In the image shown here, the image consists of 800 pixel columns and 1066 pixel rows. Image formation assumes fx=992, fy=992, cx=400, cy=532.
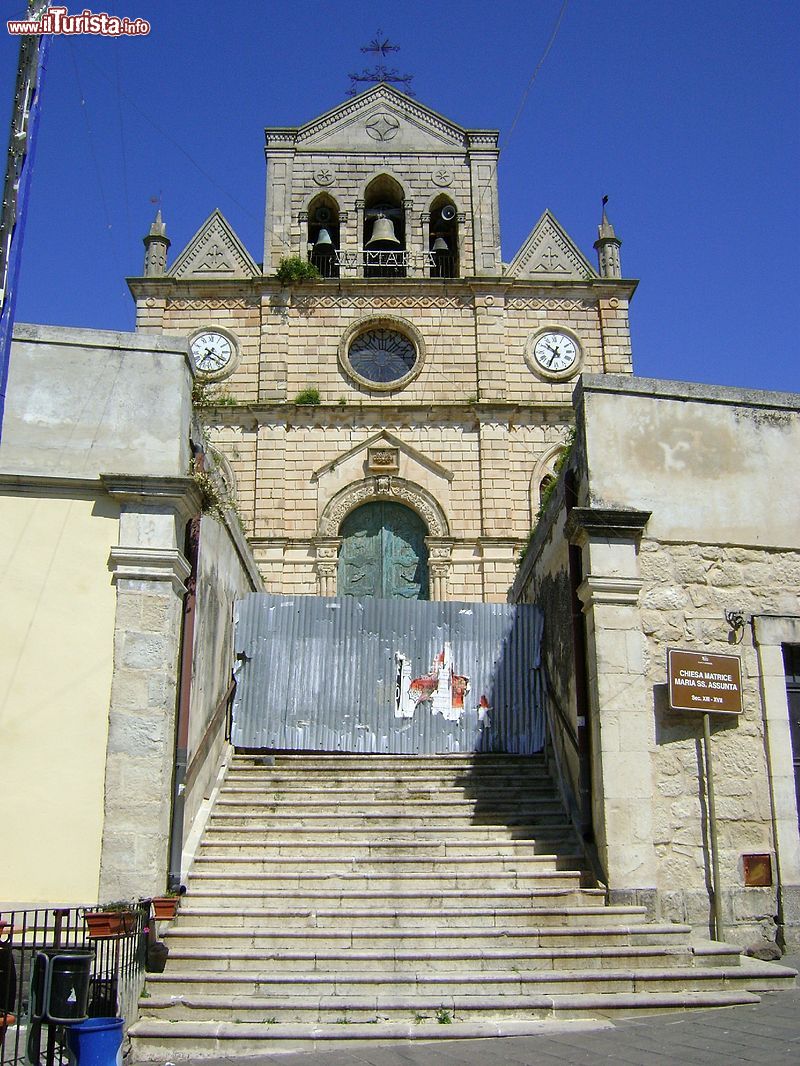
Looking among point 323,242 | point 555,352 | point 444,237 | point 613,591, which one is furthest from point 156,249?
point 613,591

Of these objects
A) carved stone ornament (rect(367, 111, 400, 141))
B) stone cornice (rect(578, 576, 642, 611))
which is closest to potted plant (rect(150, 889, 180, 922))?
stone cornice (rect(578, 576, 642, 611))

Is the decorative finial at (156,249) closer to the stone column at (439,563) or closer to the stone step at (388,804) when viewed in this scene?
the stone column at (439,563)

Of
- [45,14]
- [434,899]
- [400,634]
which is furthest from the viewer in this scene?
[400,634]

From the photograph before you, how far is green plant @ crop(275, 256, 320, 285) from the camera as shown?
73.6 ft

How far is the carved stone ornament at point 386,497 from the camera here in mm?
20875

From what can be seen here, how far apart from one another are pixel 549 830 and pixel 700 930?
173 cm

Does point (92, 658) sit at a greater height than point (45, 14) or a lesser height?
lesser

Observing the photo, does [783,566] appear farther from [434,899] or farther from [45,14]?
[45,14]

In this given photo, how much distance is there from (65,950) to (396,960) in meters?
2.79

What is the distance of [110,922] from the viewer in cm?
736

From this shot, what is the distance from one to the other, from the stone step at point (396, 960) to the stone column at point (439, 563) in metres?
12.2

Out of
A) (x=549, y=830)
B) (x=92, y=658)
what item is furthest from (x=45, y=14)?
(x=549, y=830)

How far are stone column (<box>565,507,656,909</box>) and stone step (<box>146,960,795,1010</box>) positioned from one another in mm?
1102

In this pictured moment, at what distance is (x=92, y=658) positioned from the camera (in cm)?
895
